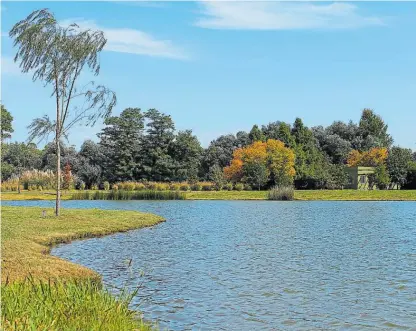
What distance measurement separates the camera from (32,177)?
65000 mm

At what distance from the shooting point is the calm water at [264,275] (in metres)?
10.0

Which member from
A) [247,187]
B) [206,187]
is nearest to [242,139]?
[247,187]

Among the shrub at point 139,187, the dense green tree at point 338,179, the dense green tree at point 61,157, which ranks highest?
the dense green tree at point 61,157

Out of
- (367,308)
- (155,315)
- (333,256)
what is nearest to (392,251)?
(333,256)

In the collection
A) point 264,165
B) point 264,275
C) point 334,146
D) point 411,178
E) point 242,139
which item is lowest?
point 264,275

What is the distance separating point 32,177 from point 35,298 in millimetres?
59474

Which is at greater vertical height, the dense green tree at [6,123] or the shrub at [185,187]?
the dense green tree at [6,123]

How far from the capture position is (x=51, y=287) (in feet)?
31.4

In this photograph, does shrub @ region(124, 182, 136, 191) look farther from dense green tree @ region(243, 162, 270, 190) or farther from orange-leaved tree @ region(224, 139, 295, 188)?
dense green tree @ region(243, 162, 270, 190)

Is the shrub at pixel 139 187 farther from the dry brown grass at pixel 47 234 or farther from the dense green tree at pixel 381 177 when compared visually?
the dry brown grass at pixel 47 234

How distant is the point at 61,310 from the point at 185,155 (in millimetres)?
70858

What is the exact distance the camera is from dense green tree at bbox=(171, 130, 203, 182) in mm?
77312

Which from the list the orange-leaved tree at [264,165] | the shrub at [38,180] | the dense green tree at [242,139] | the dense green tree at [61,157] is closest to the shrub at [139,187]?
the shrub at [38,180]

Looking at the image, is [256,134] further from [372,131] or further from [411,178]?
[372,131]
